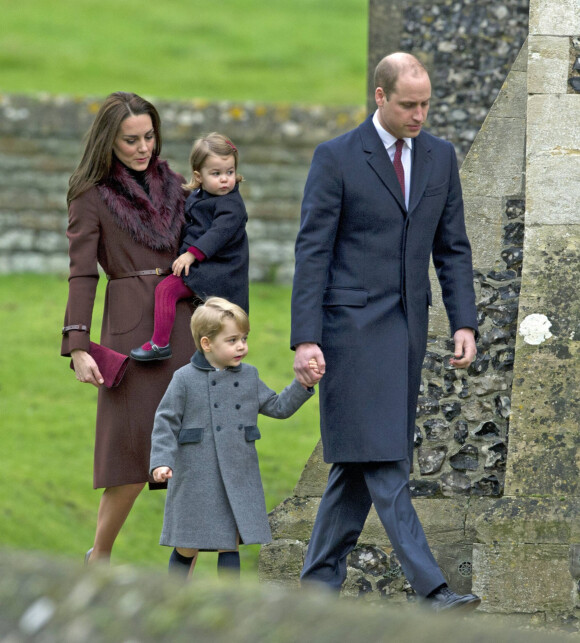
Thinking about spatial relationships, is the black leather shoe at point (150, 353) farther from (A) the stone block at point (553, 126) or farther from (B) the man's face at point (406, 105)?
(A) the stone block at point (553, 126)

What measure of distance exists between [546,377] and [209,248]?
143cm

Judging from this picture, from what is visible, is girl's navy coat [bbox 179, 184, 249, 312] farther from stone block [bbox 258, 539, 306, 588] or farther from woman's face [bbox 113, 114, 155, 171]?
stone block [bbox 258, 539, 306, 588]

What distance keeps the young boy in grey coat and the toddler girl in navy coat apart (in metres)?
0.31

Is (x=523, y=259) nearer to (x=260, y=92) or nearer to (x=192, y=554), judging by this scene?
(x=192, y=554)

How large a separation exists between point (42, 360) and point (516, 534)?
6.99 meters

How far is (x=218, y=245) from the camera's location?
5.23 metres

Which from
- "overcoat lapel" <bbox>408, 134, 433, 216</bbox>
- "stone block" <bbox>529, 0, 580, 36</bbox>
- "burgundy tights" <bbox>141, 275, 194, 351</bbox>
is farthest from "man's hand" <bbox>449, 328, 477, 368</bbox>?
"stone block" <bbox>529, 0, 580, 36</bbox>

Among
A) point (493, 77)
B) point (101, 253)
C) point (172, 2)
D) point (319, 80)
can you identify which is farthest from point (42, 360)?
point (172, 2)

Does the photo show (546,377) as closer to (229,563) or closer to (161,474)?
(229,563)

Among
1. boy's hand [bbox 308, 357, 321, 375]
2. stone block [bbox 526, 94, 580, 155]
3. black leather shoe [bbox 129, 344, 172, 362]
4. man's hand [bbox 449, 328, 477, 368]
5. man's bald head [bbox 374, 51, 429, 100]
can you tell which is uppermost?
man's bald head [bbox 374, 51, 429, 100]

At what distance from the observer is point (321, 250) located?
4.82 meters

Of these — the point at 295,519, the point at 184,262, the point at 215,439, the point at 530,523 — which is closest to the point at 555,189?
the point at 530,523

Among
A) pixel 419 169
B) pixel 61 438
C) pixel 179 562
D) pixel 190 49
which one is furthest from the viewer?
pixel 190 49

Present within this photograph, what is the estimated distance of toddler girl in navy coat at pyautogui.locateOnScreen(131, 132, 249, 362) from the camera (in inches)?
205
